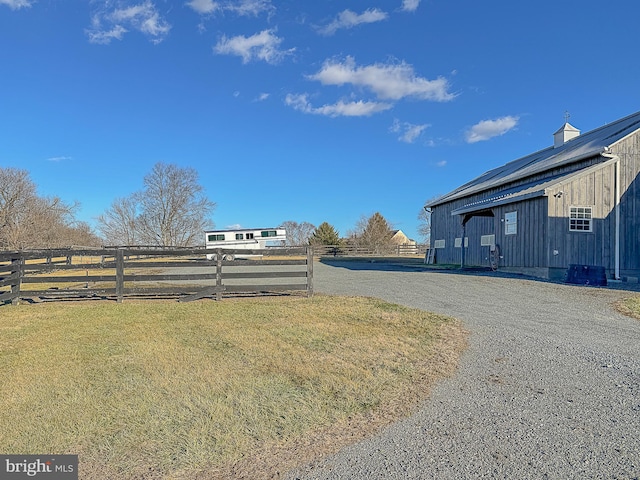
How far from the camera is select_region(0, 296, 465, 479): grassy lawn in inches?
111

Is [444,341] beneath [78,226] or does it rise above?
beneath

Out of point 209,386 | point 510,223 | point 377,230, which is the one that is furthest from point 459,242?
point 377,230

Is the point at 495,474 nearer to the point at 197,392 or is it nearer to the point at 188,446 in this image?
the point at 188,446

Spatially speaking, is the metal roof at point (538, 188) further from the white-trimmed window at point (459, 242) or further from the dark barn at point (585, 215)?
the white-trimmed window at point (459, 242)

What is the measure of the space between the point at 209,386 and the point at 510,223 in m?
15.9

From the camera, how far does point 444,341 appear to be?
5.46 metres

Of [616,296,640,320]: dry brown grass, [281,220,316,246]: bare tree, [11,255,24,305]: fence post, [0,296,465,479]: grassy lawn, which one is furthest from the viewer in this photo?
[281,220,316,246]: bare tree

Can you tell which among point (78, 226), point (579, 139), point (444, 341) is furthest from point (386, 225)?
point (444, 341)

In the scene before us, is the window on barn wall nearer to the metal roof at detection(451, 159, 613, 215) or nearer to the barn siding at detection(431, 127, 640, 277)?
the barn siding at detection(431, 127, 640, 277)

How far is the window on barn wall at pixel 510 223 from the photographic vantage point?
53.9 feet

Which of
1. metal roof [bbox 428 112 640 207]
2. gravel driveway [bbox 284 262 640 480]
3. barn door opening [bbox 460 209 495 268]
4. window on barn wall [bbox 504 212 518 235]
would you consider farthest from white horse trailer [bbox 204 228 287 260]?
gravel driveway [bbox 284 262 640 480]

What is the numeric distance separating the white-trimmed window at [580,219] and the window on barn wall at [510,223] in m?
2.05

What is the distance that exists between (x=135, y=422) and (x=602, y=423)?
12.0 feet

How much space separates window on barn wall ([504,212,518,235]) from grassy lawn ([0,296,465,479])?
11.3m
